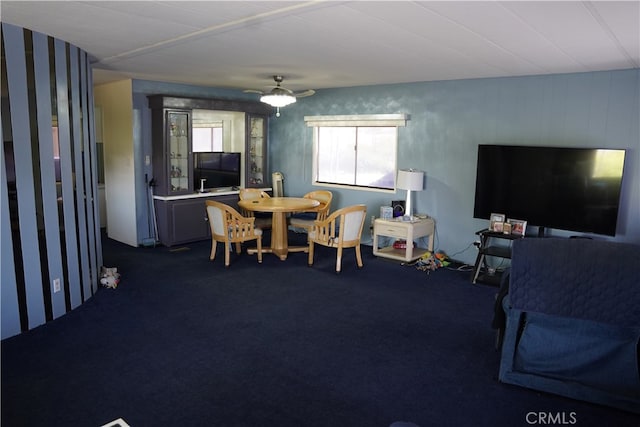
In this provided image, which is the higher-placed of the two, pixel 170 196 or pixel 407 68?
pixel 407 68

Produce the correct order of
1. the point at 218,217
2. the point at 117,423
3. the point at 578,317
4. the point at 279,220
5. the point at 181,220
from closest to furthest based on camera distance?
→ the point at 117,423 < the point at 578,317 < the point at 218,217 < the point at 279,220 < the point at 181,220

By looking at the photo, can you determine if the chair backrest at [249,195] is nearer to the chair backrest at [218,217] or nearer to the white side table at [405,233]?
the chair backrest at [218,217]

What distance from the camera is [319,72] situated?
5395mm

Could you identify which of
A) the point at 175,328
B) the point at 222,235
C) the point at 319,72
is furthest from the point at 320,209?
the point at 175,328

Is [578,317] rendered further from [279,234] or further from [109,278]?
[109,278]

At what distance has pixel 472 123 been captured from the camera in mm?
5828

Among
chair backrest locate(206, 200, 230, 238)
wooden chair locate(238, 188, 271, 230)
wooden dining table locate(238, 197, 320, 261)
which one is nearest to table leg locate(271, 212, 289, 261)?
wooden dining table locate(238, 197, 320, 261)

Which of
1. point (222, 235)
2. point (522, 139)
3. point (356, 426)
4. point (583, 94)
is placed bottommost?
point (356, 426)

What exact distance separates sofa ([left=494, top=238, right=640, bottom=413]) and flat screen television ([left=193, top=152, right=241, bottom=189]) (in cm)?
514

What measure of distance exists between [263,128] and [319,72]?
103 inches

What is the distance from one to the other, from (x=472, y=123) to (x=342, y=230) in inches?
80.8

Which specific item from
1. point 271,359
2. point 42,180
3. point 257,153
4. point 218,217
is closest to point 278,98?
point 218,217

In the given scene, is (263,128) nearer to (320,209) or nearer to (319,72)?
(320,209)

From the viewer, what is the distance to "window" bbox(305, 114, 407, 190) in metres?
Answer: 6.76
